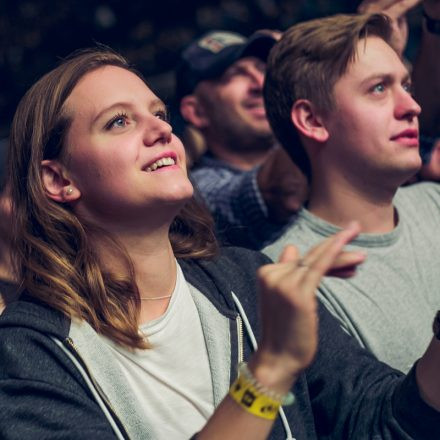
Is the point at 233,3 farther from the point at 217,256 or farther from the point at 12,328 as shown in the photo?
the point at 12,328

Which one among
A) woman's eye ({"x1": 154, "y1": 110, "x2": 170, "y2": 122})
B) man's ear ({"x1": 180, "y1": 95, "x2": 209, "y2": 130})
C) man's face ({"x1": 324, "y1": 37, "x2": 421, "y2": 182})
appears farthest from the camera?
man's ear ({"x1": 180, "y1": 95, "x2": 209, "y2": 130})

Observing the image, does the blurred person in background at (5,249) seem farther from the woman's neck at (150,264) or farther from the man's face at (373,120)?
the man's face at (373,120)

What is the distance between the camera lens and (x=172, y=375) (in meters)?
2.26

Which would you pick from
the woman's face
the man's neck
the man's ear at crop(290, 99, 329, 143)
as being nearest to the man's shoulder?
the man's neck

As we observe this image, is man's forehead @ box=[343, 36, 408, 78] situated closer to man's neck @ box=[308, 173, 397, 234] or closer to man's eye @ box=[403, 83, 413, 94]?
man's eye @ box=[403, 83, 413, 94]

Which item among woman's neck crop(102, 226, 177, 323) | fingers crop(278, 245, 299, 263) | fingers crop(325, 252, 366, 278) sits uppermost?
fingers crop(325, 252, 366, 278)

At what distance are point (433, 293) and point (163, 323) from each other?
1002 millimetres

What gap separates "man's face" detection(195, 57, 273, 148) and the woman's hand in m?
2.58

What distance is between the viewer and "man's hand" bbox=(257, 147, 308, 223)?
3.39 metres

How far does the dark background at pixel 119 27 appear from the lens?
593cm

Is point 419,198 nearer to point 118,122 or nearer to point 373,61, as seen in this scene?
point 373,61

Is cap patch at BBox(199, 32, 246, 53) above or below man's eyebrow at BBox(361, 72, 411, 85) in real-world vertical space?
below

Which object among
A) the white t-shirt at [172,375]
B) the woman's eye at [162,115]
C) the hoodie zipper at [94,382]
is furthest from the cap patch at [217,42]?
the hoodie zipper at [94,382]

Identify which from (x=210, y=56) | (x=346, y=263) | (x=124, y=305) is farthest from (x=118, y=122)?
(x=210, y=56)
